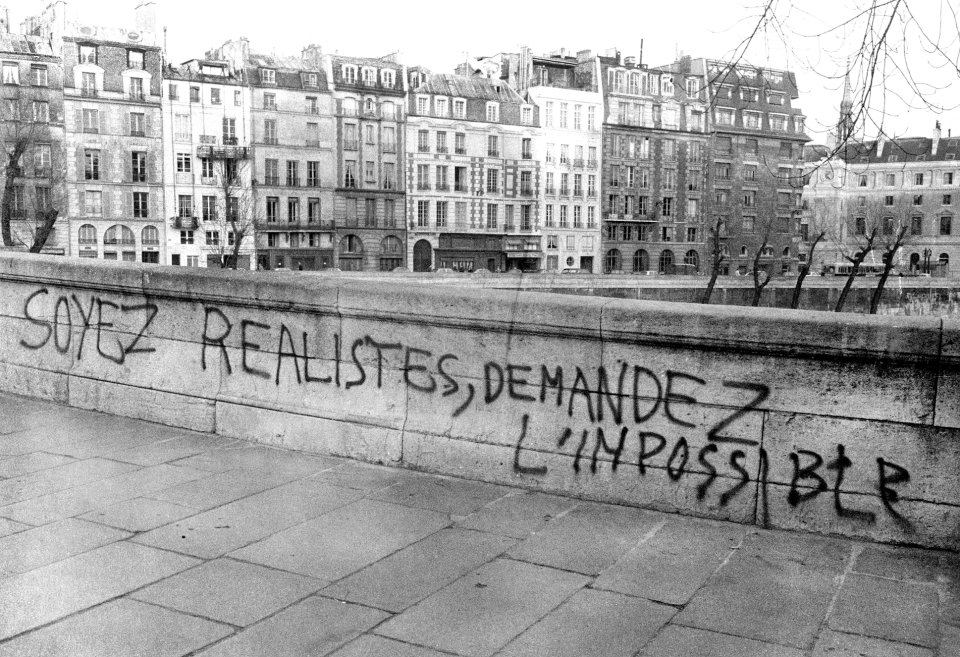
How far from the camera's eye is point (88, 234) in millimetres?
63031

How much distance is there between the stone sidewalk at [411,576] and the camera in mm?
3625

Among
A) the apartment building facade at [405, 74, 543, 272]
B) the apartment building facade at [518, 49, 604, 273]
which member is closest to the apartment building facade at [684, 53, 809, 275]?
the apartment building facade at [518, 49, 604, 273]

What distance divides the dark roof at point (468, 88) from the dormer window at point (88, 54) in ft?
71.5

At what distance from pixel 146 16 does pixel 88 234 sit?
1572cm

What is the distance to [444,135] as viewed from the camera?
239ft

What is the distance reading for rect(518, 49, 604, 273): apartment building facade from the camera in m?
77.4

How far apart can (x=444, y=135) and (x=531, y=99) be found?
27.4 feet

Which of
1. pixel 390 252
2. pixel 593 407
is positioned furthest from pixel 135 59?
pixel 593 407

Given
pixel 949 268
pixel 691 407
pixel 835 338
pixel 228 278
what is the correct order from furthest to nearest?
pixel 949 268 < pixel 228 278 < pixel 691 407 < pixel 835 338

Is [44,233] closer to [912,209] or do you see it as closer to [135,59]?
[135,59]

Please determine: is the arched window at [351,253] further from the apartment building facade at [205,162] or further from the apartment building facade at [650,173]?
the apartment building facade at [650,173]

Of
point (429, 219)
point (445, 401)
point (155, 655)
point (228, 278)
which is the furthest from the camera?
point (429, 219)

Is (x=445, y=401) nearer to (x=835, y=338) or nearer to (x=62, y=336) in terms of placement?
(x=835, y=338)

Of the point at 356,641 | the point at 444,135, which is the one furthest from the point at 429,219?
the point at 356,641
